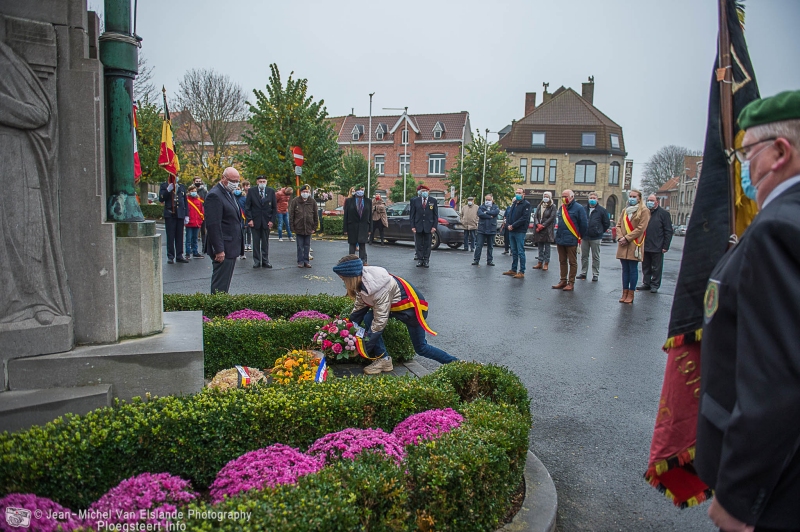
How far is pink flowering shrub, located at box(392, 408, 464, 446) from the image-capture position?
11.8 feet

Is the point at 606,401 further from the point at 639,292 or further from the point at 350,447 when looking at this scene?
the point at 639,292

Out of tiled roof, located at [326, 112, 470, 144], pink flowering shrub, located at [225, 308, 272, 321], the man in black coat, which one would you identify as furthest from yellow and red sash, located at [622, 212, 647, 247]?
tiled roof, located at [326, 112, 470, 144]

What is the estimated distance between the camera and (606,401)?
5.61 m

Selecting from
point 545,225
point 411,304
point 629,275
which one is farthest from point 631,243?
point 411,304

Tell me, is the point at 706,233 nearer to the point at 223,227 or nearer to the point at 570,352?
the point at 570,352

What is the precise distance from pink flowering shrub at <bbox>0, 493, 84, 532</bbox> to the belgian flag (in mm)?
2598

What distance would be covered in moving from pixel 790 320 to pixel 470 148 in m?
40.0

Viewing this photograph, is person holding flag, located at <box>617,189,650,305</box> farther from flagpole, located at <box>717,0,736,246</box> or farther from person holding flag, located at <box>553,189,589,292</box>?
flagpole, located at <box>717,0,736,246</box>

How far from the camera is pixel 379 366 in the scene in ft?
19.1

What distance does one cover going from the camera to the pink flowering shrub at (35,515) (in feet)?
8.54

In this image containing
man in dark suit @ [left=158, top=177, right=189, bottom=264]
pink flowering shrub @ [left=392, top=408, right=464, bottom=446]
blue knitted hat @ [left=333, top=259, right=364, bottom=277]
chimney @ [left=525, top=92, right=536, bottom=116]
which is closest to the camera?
pink flowering shrub @ [left=392, top=408, right=464, bottom=446]

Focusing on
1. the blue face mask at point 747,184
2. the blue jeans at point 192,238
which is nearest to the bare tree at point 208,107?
the blue jeans at point 192,238

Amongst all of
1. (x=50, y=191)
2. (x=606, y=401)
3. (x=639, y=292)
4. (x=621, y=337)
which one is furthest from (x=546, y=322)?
(x=50, y=191)

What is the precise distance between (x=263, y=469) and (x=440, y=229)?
19.2 metres
